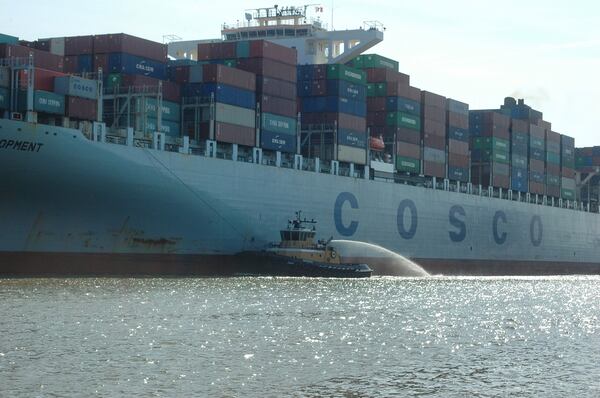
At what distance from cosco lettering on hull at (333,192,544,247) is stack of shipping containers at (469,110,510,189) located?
298 centimetres

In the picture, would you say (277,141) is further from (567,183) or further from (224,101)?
(567,183)

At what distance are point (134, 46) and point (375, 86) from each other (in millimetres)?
22918

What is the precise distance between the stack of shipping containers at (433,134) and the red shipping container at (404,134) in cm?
87

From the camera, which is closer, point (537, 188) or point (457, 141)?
point (457, 141)

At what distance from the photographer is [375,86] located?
66.9m

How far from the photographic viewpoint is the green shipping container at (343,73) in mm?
59094

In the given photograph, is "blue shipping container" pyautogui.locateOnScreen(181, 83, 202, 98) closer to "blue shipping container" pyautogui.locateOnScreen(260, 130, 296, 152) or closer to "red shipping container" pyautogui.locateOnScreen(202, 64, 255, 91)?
"red shipping container" pyautogui.locateOnScreen(202, 64, 255, 91)

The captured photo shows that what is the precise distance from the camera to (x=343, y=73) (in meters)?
59.4

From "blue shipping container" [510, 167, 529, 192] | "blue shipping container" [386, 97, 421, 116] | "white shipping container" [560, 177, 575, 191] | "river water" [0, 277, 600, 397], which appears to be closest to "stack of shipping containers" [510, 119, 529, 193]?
"blue shipping container" [510, 167, 529, 192]

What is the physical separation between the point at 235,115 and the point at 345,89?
37.1ft

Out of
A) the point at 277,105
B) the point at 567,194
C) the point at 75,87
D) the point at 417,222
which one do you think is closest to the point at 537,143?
the point at 567,194

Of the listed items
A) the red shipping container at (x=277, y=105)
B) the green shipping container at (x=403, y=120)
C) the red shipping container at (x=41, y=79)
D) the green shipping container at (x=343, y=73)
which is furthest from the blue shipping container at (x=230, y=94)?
the green shipping container at (x=403, y=120)

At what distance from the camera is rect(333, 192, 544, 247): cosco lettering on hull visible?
59812 millimetres

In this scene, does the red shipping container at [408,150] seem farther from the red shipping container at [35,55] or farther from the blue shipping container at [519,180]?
the red shipping container at [35,55]
